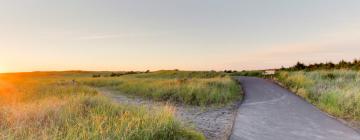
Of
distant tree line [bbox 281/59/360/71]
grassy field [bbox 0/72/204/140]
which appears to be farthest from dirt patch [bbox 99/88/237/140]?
distant tree line [bbox 281/59/360/71]

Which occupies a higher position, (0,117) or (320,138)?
(0,117)

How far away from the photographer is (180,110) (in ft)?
42.4

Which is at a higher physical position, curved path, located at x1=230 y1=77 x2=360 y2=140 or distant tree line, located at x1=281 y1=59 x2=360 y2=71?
distant tree line, located at x1=281 y1=59 x2=360 y2=71

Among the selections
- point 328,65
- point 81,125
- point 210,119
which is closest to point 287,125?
point 210,119

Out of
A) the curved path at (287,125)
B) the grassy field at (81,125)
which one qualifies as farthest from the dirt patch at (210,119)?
the grassy field at (81,125)

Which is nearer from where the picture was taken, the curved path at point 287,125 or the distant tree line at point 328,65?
the curved path at point 287,125

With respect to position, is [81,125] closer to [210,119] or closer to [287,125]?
[210,119]

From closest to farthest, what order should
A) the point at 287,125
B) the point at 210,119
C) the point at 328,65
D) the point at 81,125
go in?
the point at 81,125
the point at 287,125
the point at 210,119
the point at 328,65

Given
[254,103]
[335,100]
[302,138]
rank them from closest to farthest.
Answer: [302,138] → [335,100] → [254,103]

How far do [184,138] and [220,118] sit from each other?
411 cm

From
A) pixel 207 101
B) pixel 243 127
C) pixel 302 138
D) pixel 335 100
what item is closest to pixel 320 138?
pixel 302 138

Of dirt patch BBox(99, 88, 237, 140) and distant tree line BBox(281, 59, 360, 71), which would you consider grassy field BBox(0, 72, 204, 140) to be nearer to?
dirt patch BBox(99, 88, 237, 140)

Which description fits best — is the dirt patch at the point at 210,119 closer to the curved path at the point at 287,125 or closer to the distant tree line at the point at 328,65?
the curved path at the point at 287,125

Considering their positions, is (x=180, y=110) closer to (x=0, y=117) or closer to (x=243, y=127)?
(x=243, y=127)
